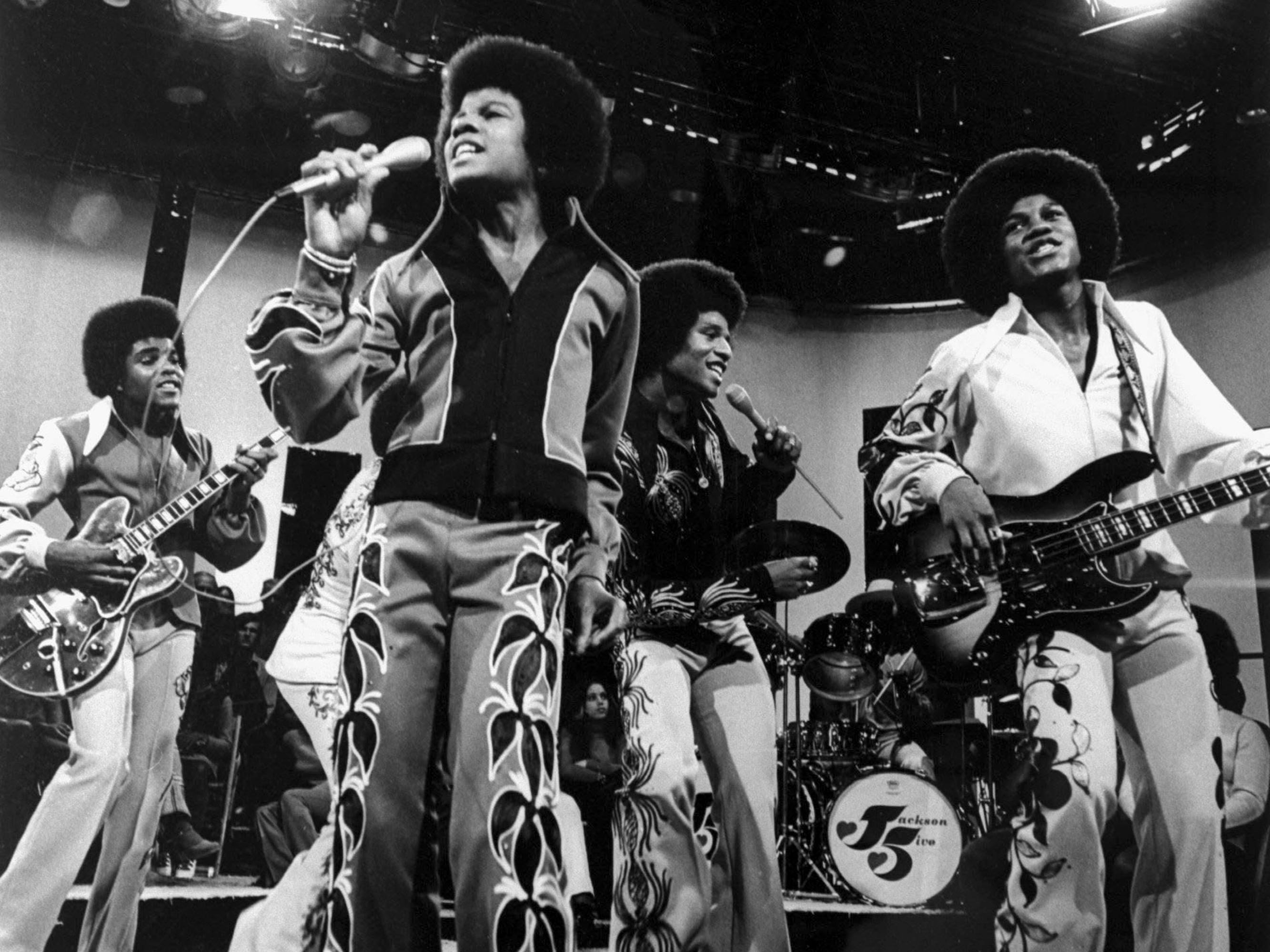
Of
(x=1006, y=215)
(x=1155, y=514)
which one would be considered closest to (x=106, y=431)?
(x=1006, y=215)

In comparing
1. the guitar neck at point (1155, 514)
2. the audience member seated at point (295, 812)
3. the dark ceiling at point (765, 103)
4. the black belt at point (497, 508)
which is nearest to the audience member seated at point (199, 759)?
the audience member seated at point (295, 812)

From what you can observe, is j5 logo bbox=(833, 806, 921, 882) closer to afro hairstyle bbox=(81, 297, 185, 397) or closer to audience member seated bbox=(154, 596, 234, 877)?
audience member seated bbox=(154, 596, 234, 877)

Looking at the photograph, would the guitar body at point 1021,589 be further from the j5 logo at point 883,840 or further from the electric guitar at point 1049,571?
the j5 logo at point 883,840

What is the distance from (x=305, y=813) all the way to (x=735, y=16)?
2228mm

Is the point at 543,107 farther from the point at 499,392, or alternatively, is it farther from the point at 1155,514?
the point at 1155,514

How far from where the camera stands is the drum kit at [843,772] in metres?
2.56

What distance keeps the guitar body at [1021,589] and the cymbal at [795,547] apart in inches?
7.3

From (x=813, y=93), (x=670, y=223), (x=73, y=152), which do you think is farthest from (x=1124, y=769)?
(x=73, y=152)

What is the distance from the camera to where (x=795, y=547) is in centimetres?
274

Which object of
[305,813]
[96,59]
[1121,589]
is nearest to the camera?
[305,813]

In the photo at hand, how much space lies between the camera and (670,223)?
9.25ft

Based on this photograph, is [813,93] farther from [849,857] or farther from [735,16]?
[849,857]

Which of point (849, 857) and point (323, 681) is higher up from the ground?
point (323, 681)

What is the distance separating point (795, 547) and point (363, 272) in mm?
1214
